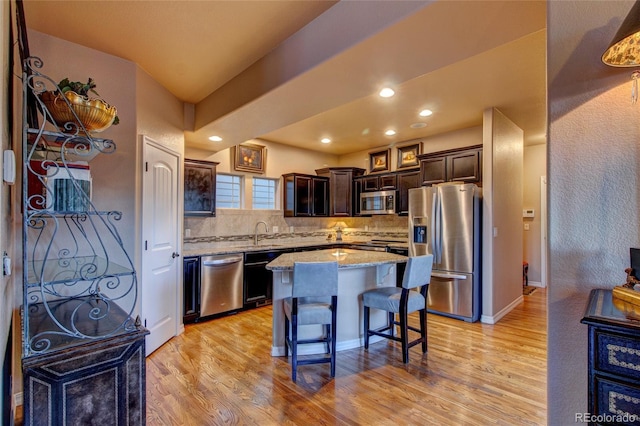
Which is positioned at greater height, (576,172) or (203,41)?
(203,41)

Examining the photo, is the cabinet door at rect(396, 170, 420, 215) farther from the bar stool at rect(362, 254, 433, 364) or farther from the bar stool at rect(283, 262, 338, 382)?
the bar stool at rect(283, 262, 338, 382)

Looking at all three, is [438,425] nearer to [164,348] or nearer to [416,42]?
[416,42]

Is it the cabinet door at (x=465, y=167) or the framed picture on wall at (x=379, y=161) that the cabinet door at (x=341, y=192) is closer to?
the framed picture on wall at (x=379, y=161)

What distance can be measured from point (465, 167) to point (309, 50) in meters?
2.96

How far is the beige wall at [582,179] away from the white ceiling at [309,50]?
1.07 feet

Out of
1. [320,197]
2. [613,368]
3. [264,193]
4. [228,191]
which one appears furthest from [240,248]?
[613,368]

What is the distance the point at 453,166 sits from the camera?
4336mm

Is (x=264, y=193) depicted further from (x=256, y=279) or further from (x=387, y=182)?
(x=387, y=182)

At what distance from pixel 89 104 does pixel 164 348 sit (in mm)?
2536

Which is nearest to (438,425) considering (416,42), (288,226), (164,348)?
(416,42)

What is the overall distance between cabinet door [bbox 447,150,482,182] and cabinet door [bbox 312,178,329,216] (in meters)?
2.33

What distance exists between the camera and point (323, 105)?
9.37 feet

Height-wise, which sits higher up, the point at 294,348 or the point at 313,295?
the point at 313,295

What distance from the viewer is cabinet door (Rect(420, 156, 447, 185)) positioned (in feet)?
14.6
